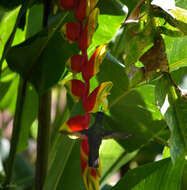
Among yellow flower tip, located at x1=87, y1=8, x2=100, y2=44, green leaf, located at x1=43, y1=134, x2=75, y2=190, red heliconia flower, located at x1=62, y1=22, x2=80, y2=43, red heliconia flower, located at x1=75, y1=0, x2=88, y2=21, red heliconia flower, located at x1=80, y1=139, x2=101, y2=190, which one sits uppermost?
red heliconia flower, located at x1=75, y1=0, x2=88, y2=21

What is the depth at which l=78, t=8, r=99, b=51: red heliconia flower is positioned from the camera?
45 centimetres

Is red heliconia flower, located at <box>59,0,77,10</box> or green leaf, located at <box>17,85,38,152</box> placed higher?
red heliconia flower, located at <box>59,0,77,10</box>

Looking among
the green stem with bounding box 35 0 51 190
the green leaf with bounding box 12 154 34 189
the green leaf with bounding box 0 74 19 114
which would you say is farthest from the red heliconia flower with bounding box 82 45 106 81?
the green leaf with bounding box 12 154 34 189

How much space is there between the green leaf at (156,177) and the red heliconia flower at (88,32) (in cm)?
17

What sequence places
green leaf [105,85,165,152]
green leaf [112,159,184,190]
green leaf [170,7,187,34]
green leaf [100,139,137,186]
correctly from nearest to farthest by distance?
green leaf [170,7,187,34], green leaf [112,159,184,190], green leaf [105,85,165,152], green leaf [100,139,137,186]

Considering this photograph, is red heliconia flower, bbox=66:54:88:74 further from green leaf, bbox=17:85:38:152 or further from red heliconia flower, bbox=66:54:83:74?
green leaf, bbox=17:85:38:152

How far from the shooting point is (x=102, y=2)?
561mm

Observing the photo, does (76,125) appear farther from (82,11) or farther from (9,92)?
(9,92)

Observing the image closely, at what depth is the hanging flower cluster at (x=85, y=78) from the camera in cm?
42

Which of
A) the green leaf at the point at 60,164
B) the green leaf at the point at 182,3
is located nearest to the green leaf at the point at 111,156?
the green leaf at the point at 60,164

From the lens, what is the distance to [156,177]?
51 centimetres

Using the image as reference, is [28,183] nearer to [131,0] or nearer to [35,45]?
[35,45]

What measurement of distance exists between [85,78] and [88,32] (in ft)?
0.16

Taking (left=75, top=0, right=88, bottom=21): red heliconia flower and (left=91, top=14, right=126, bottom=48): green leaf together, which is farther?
(left=91, top=14, right=126, bottom=48): green leaf
